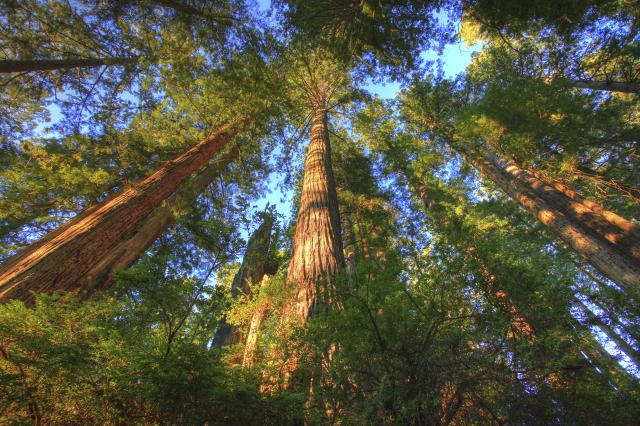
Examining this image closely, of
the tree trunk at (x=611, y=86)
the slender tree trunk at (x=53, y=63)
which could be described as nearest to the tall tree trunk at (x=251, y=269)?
the slender tree trunk at (x=53, y=63)

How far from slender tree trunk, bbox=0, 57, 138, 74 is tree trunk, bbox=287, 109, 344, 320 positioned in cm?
610

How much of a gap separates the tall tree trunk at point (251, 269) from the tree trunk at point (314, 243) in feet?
4.23

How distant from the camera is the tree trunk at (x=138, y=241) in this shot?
3.96 metres

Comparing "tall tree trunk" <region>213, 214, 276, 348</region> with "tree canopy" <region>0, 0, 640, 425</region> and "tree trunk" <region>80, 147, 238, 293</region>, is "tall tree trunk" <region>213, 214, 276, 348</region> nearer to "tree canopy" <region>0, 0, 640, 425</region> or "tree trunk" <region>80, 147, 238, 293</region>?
"tree canopy" <region>0, 0, 640, 425</region>

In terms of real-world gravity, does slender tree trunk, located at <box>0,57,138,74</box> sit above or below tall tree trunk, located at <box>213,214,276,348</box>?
above

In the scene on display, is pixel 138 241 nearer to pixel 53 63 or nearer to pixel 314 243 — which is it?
pixel 314 243

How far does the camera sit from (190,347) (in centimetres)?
130

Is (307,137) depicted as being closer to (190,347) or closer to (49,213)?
(49,213)

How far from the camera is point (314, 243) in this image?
11.2ft

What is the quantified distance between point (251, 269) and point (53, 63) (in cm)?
695

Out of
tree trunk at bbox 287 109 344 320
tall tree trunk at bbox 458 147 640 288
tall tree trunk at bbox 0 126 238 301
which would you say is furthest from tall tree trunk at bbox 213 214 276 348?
tall tree trunk at bbox 458 147 640 288

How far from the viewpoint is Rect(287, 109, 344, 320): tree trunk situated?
9.07 feet

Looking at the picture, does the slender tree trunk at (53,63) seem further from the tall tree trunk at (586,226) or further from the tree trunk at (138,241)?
the tall tree trunk at (586,226)

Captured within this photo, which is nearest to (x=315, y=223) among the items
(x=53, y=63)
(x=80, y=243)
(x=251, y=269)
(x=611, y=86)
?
(x=80, y=243)
